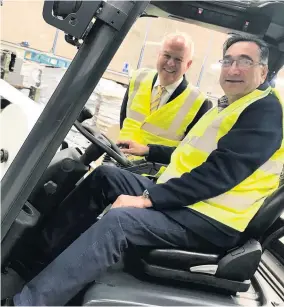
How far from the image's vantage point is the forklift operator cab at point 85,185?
1.29 meters

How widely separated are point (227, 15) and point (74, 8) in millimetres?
1136

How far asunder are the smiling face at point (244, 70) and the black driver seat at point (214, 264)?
20.6 inches

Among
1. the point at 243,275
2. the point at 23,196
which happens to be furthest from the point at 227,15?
Answer: the point at 23,196

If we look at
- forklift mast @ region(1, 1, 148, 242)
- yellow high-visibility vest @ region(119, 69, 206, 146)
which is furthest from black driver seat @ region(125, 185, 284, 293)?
yellow high-visibility vest @ region(119, 69, 206, 146)

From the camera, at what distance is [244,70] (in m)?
1.98

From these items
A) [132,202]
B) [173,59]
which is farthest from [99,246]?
[173,59]

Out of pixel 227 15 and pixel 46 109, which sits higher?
pixel 227 15

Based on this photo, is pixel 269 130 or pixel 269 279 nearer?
pixel 269 130

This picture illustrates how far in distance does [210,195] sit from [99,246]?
0.53 m

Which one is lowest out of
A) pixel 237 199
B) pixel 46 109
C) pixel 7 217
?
pixel 7 217

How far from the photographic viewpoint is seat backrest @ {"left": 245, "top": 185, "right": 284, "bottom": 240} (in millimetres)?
1853

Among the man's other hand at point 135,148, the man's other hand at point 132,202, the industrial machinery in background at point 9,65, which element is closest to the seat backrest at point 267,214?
the man's other hand at point 132,202

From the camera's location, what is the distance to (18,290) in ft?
5.87

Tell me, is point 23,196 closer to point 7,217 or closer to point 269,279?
point 7,217
